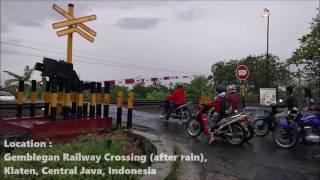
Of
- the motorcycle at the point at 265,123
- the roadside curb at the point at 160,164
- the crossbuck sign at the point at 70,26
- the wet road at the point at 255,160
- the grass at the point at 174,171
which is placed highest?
the crossbuck sign at the point at 70,26

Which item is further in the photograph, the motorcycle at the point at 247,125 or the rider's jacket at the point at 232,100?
the rider's jacket at the point at 232,100

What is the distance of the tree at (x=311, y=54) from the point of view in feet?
68.2

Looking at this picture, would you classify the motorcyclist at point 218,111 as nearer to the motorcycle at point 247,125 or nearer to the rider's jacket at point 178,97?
the motorcycle at point 247,125

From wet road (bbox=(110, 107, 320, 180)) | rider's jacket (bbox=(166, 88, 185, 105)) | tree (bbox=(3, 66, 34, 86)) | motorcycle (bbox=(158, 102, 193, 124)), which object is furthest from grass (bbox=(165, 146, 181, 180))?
tree (bbox=(3, 66, 34, 86))

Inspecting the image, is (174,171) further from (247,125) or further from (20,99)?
(20,99)

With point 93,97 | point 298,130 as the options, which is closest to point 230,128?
point 298,130

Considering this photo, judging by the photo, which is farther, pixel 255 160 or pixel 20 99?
pixel 20 99

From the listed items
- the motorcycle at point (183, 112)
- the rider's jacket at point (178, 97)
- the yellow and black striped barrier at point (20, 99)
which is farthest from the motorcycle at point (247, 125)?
the yellow and black striped barrier at point (20, 99)

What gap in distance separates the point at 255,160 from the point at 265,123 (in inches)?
165

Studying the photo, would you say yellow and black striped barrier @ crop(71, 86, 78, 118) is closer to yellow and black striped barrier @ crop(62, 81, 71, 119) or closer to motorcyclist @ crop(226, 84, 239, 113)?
yellow and black striped barrier @ crop(62, 81, 71, 119)

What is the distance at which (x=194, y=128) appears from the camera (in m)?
12.2

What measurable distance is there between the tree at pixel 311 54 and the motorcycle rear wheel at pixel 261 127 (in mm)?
9197

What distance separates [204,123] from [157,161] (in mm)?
4871

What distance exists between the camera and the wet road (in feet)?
24.7
